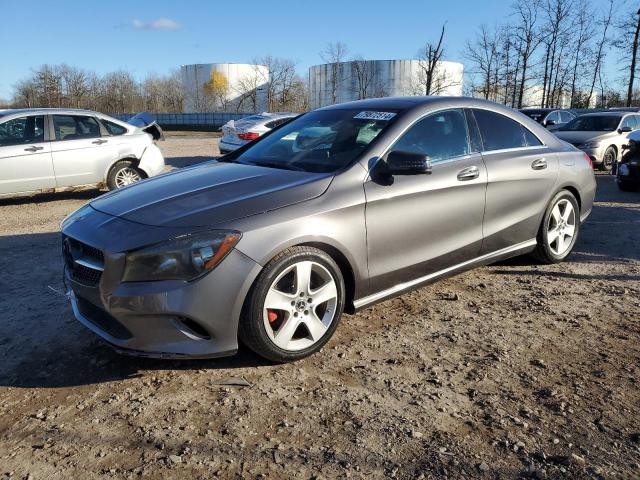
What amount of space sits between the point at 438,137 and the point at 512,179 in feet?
2.78

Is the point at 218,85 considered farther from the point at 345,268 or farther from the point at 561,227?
the point at 345,268

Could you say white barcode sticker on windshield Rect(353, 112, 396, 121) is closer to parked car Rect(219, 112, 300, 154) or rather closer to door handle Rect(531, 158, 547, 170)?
door handle Rect(531, 158, 547, 170)

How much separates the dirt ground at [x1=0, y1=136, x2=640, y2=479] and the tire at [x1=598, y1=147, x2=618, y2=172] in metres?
9.99

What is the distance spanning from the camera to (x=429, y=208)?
12.7ft

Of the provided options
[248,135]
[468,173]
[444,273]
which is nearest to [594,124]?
[248,135]

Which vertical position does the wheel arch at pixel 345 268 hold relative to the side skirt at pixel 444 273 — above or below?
above

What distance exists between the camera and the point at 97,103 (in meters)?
60.0

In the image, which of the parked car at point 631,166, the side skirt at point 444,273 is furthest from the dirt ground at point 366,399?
the parked car at point 631,166

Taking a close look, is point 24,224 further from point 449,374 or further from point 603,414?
point 603,414

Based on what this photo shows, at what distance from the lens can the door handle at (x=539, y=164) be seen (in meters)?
4.78

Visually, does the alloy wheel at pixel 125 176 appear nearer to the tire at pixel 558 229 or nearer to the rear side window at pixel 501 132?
the rear side window at pixel 501 132

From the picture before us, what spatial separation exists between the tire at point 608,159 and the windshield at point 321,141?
1091 cm

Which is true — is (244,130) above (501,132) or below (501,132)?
below

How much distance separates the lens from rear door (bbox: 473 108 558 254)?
4418 mm
